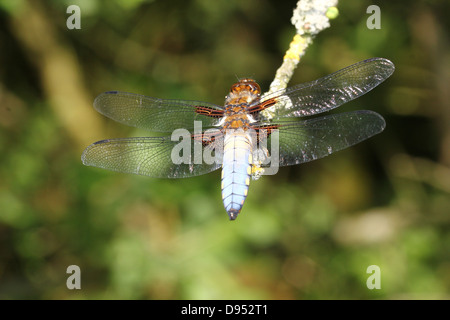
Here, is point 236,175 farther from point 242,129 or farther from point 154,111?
point 154,111

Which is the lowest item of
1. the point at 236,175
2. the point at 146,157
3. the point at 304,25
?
the point at 236,175

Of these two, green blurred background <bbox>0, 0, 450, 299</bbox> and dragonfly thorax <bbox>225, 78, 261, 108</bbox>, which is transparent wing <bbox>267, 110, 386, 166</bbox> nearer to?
dragonfly thorax <bbox>225, 78, 261, 108</bbox>

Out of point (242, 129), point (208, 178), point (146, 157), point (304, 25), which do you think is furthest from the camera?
point (208, 178)

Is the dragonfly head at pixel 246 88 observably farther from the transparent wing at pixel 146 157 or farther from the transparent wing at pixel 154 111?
the transparent wing at pixel 146 157

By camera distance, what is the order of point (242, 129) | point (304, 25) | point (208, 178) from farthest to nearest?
point (208, 178) < point (242, 129) < point (304, 25)

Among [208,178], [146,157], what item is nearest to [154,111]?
[146,157]

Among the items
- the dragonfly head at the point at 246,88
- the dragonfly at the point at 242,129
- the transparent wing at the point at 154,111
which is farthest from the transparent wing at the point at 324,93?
the transparent wing at the point at 154,111

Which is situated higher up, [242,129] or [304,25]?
[304,25]
